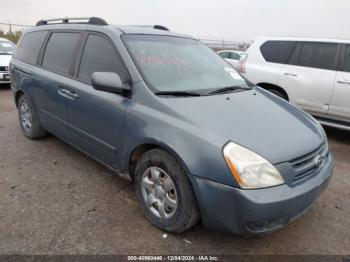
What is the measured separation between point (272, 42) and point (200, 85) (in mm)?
3843

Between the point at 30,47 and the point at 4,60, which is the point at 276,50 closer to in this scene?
the point at 30,47

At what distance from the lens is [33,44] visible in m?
4.43

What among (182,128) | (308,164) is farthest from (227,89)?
(308,164)

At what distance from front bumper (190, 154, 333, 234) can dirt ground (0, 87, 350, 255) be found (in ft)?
1.24

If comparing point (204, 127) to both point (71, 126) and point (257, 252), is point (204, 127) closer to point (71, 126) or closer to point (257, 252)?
point (257, 252)

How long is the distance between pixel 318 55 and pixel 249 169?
436 centimetres

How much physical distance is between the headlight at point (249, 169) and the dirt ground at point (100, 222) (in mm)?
690

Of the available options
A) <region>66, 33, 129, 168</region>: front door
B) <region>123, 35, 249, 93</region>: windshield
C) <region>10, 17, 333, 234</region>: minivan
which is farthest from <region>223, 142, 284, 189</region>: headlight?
<region>66, 33, 129, 168</region>: front door

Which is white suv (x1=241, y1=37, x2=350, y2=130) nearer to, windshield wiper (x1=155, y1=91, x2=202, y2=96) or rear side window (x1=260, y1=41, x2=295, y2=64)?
rear side window (x1=260, y1=41, x2=295, y2=64)

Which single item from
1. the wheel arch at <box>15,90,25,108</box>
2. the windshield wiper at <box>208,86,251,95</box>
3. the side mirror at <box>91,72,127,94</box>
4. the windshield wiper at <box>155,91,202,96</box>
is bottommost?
the wheel arch at <box>15,90,25,108</box>

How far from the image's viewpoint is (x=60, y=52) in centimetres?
375

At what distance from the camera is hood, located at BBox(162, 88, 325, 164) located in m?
2.25

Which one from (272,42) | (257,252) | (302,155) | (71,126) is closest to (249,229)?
(257,252)

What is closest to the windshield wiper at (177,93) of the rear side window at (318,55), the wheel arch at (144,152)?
the wheel arch at (144,152)
